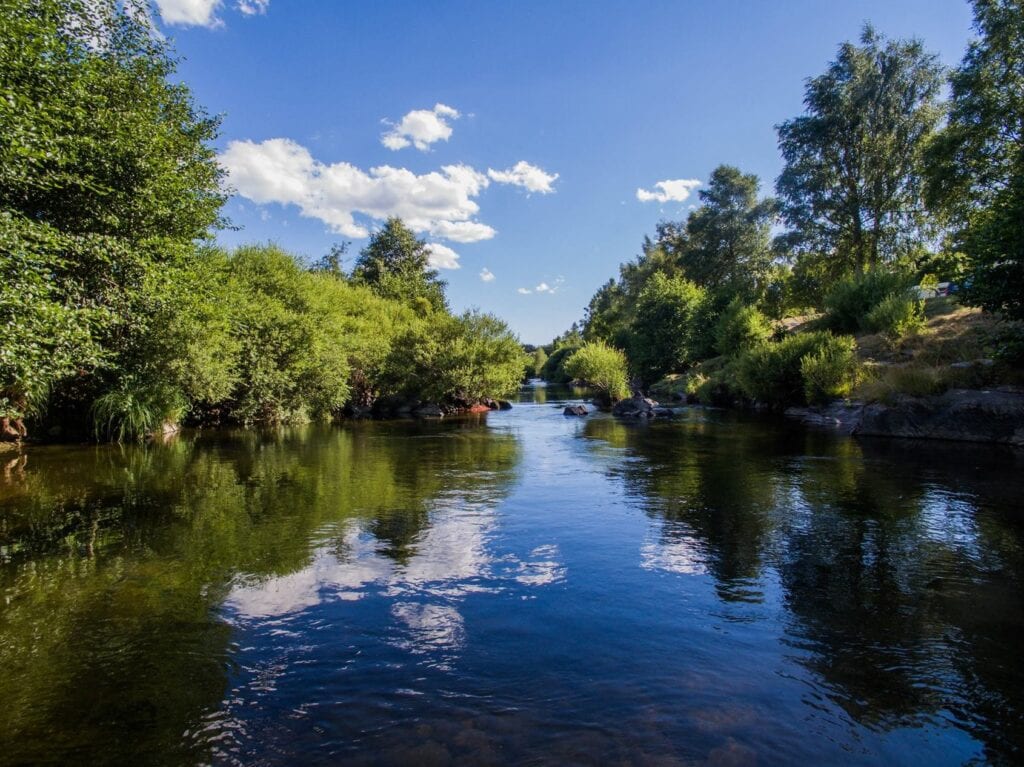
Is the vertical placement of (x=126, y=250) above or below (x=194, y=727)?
above

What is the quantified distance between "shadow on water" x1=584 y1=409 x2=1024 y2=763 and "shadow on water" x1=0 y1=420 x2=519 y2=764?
4.94 m

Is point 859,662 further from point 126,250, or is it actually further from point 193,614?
point 126,250

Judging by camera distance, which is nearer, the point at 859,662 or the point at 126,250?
the point at 859,662

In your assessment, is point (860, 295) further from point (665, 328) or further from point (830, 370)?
point (665, 328)

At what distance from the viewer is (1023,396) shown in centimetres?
1820

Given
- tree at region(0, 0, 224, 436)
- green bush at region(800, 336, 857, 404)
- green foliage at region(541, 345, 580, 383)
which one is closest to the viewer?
tree at region(0, 0, 224, 436)

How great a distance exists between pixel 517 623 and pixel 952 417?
20496 millimetres

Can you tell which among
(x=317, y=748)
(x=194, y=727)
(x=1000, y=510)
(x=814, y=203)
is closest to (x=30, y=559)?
(x=194, y=727)

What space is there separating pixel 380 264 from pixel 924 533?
70.5 m

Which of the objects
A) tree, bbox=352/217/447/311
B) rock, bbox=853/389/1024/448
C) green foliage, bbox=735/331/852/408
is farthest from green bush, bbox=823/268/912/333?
tree, bbox=352/217/447/311

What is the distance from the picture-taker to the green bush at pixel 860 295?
34.6 m

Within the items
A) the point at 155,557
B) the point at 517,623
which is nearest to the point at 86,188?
the point at 155,557

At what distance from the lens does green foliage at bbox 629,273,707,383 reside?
53594 mm

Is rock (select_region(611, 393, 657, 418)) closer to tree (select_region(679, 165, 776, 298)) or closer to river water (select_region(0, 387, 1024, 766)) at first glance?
river water (select_region(0, 387, 1024, 766))
